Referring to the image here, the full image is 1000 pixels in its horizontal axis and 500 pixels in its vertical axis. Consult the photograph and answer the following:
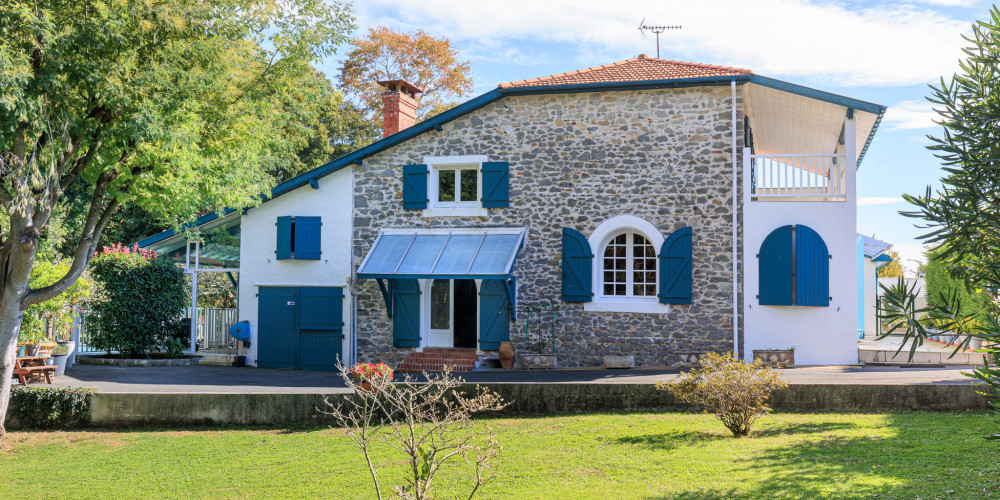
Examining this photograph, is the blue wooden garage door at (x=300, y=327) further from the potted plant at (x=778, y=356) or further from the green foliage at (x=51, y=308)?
the potted plant at (x=778, y=356)

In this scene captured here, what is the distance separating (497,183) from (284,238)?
15.2 feet

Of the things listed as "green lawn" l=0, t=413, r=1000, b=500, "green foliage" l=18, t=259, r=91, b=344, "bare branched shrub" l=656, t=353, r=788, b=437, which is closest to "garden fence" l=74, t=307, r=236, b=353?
"green foliage" l=18, t=259, r=91, b=344

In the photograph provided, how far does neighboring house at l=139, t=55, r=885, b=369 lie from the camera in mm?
13633

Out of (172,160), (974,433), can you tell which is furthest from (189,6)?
(974,433)

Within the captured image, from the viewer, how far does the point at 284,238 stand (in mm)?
15898

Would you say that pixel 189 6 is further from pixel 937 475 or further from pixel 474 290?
pixel 937 475

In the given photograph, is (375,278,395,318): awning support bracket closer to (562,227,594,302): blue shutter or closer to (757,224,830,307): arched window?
(562,227,594,302): blue shutter

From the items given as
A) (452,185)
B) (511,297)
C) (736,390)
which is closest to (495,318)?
(511,297)

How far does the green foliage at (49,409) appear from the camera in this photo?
1135 centimetres

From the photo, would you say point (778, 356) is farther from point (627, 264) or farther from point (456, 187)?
point (456, 187)

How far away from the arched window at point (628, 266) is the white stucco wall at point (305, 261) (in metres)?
5.21

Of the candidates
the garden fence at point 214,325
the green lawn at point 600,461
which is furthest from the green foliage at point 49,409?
the garden fence at point 214,325

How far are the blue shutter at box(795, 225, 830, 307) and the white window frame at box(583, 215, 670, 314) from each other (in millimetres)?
2324

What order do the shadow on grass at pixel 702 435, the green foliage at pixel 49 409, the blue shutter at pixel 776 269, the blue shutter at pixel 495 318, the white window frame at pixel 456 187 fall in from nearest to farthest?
the shadow on grass at pixel 702 435
the green foliage at pixel 49 409
the blue shutter at pixel 776 269
the blue shutter at pixel 495 318
the white window frame at pixel 456 187
